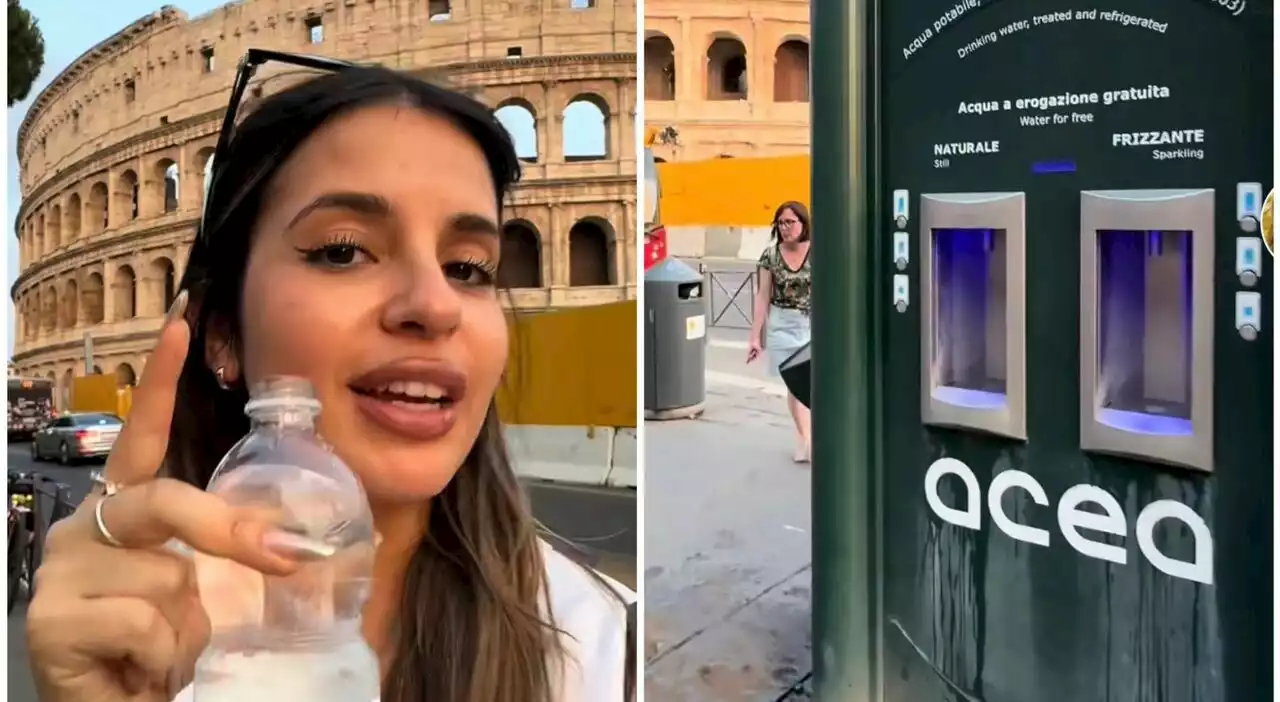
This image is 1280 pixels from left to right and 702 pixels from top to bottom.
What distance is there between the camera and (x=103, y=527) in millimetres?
1728

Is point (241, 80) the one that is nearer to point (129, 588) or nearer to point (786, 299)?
point (129, 588)

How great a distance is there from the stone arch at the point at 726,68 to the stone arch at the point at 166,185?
952mm

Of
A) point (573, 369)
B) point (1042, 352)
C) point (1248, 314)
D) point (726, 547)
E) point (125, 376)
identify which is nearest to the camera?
point (1248, 314)

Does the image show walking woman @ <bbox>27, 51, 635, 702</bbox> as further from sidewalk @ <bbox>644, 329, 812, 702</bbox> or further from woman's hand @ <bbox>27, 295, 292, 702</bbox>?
sidewalk @ <bbox>644, 329, 812, 702</bbox>

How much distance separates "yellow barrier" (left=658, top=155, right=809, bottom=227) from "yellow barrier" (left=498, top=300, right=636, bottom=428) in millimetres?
278

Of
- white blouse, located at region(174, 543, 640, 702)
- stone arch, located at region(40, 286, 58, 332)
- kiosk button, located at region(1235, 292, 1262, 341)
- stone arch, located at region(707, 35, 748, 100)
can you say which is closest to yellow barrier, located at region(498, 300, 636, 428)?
white blouse, located at region(174, 543, 640, 702)

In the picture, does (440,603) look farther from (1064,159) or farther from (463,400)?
(1064,159)

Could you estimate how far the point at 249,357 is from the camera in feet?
5.85

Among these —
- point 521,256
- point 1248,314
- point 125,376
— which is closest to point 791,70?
point 521,256

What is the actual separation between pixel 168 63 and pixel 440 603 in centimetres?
92

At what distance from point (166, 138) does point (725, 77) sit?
A: 0.98 metres

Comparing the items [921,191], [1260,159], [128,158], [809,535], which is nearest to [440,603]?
[809,535]

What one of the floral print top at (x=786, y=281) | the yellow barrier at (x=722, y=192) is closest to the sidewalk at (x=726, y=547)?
the floral print top at (x=786, y=281)

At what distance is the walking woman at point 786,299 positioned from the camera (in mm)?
2242
